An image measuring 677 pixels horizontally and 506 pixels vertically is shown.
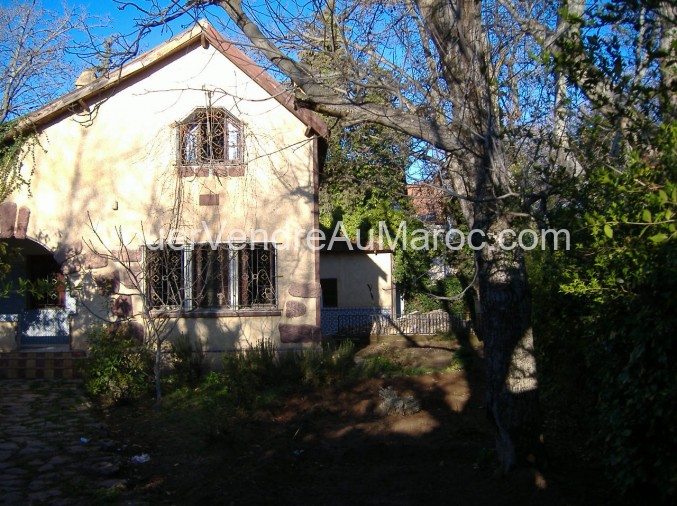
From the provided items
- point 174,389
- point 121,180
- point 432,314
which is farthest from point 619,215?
point 432,314

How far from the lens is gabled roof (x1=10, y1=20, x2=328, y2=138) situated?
35.0 feet

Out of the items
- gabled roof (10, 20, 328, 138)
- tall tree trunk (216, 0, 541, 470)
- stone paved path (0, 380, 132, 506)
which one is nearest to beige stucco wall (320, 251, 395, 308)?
gabled roof (10, 20, 328, 138)

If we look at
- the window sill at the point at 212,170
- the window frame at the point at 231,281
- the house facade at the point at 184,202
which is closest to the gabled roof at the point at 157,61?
the house facade at the point at 184,202

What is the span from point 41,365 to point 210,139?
4793mm

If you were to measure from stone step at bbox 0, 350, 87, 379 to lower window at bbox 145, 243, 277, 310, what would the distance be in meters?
1.72

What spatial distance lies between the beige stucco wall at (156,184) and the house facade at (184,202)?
17mm

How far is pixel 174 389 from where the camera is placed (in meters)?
10.0

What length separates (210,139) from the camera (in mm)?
11117

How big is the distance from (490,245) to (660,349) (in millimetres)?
2003

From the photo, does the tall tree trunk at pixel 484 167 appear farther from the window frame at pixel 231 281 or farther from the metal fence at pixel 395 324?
the metal fence at pixel 395 324

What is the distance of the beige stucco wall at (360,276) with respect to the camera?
2031cm

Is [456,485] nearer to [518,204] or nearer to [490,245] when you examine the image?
[490,245]

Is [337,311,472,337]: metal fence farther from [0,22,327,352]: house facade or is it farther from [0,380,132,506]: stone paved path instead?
[0,380,132,506]: stone paved path

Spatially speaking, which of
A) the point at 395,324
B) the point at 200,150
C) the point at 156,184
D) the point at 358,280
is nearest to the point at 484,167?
the point at 200,150
